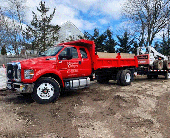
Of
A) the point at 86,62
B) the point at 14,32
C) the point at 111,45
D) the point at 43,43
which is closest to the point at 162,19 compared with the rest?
the point at 111,45

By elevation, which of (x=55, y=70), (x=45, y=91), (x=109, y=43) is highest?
(x=109, y=43)

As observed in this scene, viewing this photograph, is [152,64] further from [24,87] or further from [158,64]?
[24,87]

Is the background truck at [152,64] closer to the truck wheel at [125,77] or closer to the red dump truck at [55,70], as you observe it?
the truck wheel at [125,77]

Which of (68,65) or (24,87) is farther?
(68,65)

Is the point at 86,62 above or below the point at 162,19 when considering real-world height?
below

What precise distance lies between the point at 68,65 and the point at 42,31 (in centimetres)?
1929

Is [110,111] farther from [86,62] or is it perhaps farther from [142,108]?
[86,62]

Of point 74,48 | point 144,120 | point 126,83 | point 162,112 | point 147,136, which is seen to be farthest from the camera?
point 126,83

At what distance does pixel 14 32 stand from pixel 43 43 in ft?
16.9

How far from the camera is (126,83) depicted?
9.37m

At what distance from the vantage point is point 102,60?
790cm

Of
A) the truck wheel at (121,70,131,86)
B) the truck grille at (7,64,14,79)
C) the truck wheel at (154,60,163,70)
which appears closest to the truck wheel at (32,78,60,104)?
the truck grille at (7,64,14,79)

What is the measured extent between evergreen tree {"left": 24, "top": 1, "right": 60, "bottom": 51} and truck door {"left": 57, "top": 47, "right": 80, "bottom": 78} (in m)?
17.8

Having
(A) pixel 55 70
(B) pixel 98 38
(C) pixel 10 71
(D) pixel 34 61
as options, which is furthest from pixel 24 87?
(B) pixel 98 38
